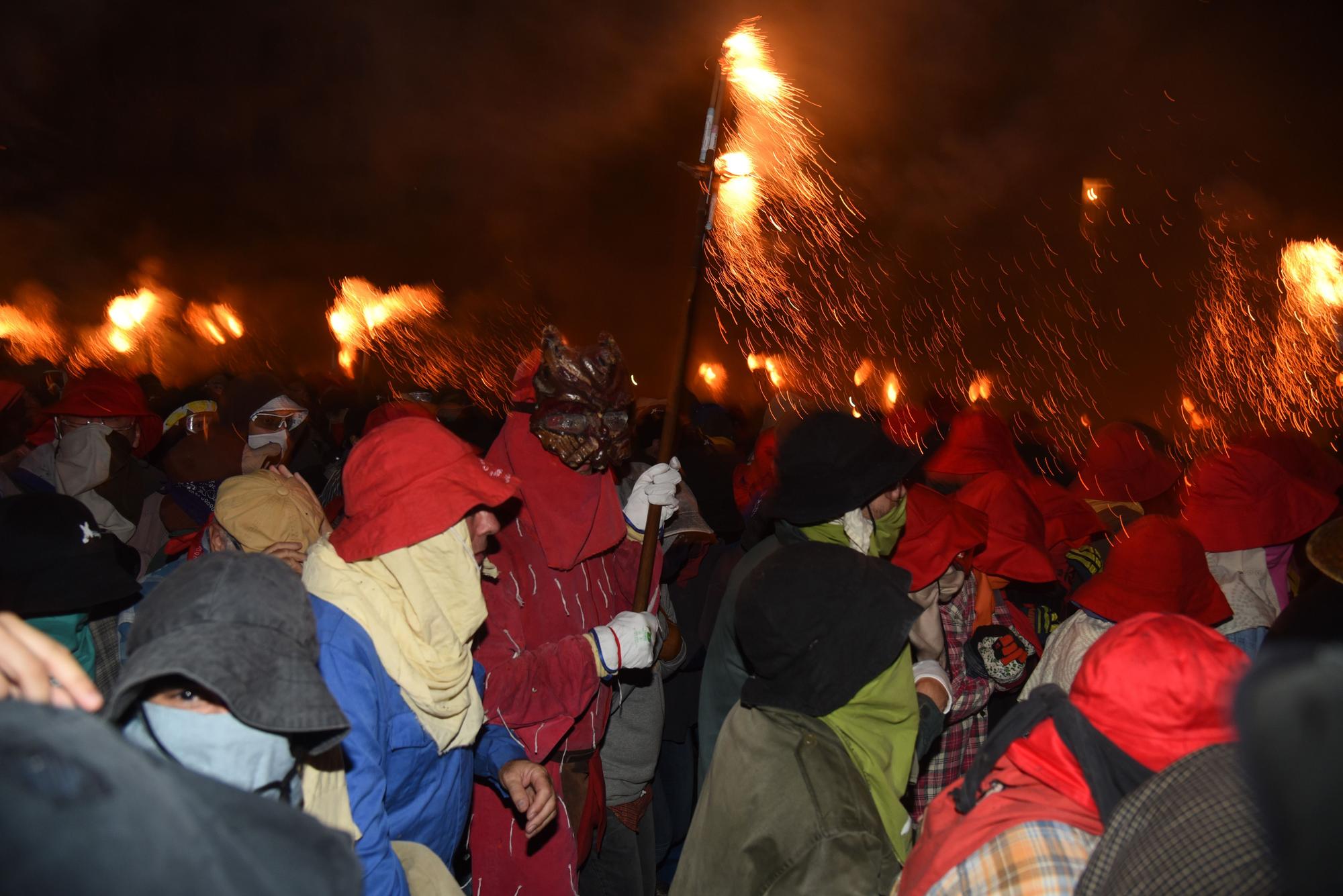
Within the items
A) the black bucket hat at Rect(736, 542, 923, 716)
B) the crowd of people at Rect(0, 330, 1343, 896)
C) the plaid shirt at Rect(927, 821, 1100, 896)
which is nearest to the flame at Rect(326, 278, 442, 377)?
the crowd of people at Rect(0, 330, 1343, 896)

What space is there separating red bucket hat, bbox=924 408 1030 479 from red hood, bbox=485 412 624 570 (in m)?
3.13

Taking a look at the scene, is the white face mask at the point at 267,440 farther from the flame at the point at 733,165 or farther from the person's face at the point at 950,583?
the person's face at the point at 950,583

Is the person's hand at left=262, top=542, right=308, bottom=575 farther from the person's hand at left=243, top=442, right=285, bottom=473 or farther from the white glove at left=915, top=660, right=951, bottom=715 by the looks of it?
the white glove at left=915, top=660, right=951, bottom=715

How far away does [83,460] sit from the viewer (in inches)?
195

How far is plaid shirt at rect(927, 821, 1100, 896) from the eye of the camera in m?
1.50

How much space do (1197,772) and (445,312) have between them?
18635mm

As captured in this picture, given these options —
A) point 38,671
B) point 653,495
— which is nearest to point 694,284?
point 653,495

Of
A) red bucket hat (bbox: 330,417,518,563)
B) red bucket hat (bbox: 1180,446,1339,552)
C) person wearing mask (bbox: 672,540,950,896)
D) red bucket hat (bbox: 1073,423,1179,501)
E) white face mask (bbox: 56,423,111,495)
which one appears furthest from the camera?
red bucket hat (bbox: 1073,423,1179,501)

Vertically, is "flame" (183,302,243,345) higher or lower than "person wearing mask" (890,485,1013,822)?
higher

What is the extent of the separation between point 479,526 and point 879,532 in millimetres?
1747

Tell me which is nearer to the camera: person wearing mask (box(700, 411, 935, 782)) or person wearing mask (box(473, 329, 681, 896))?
person wearing mask (box(473, 329, 681, 896))

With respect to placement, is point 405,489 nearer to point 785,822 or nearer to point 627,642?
point 627,642

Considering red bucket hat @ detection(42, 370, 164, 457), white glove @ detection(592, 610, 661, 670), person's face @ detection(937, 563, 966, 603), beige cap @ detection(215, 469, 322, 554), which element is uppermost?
red bucket hat @ detection(42, 370, 164, 457)

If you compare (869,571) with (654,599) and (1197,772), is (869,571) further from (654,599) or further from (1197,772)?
(654,599)
